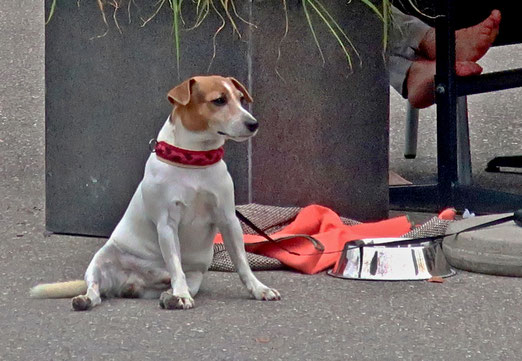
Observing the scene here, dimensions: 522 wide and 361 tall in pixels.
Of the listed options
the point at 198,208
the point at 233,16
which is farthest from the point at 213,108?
the point at 233,16

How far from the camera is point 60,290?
3.39 meters

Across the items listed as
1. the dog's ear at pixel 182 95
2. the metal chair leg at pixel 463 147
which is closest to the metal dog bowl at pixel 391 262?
the dog's ear at pixel 182 95

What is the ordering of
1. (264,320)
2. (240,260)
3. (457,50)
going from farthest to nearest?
1. (457,50)
2. (240,260)
3. (264,320)

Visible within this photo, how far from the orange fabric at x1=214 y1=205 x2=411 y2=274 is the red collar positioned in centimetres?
57

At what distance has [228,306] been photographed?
3277 mm

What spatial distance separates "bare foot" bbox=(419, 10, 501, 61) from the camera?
4.78 meters

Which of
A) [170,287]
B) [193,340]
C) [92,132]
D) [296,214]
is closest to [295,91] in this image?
[296,214]

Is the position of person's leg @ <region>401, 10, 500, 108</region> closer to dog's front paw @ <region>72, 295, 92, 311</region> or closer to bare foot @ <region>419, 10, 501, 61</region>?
bare foot @ <region>419, 10, 501, 61</region>

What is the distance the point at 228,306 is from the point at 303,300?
8.9 inches

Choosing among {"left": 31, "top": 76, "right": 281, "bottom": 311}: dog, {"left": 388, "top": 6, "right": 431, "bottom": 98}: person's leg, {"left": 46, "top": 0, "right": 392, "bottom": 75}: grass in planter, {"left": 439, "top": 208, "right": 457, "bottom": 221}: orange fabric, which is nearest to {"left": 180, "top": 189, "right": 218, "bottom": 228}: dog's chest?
{"left": 31, "top": 76, "right": 281, "bottom": 311}: dog

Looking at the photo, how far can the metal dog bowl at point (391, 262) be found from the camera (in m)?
3.58

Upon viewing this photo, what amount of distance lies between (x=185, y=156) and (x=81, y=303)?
504mm

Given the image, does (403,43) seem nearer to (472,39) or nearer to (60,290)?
(472,39)

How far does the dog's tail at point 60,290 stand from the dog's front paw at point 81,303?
0.15 metres
